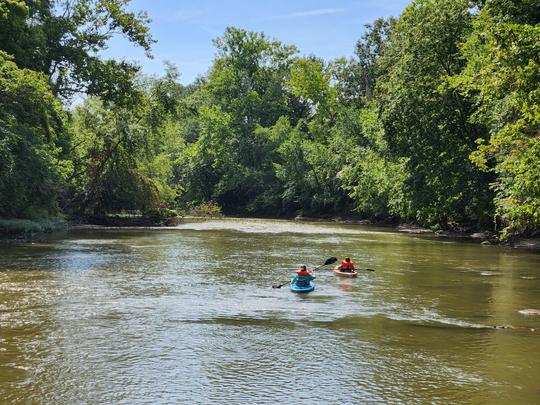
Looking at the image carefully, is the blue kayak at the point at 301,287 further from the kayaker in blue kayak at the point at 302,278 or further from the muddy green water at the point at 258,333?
the muddy green water at the point at 258,333

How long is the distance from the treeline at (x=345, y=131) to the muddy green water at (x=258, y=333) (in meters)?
4.74

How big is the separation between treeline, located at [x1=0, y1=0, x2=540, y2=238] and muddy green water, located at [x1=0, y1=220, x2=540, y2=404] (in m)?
4.74

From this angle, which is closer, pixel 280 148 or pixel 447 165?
pixel 447 165

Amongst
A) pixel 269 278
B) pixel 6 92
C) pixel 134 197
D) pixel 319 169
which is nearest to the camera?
pixel 269 278

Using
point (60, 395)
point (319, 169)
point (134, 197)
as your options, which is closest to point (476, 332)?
point (60, 395)

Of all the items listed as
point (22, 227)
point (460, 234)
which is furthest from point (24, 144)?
point (460, 234)

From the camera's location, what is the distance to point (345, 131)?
221 feet

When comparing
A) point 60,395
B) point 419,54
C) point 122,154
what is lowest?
point 60,395

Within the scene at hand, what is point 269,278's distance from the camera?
66.5 feet

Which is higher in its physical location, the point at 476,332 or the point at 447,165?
the point at 447,165

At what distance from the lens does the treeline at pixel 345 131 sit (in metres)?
23.2

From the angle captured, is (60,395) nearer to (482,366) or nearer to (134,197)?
(482,366)

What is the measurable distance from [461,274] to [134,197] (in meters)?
28.3

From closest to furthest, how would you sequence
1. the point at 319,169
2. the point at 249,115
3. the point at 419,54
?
the point at 419,54 < the point at 319,169 < the point at 249,115
